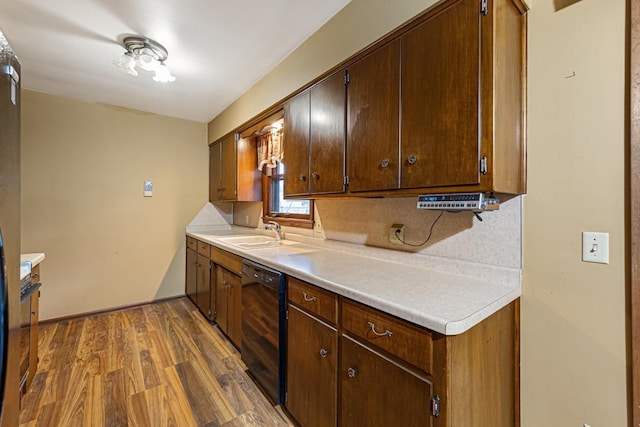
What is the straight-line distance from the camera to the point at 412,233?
1.62 metres

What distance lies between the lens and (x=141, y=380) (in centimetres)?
195

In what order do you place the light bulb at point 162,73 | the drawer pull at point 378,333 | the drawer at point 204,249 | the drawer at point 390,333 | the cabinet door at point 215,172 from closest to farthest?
1. the drawer at point 390,333
2. the drawer pull at point 378,333
3. the light bulb at point 162,73
4. the drawer at point 204,249
5. the cabinet door at point 215,172

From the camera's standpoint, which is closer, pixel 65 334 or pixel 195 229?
pixel 65 334

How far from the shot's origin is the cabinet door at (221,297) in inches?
96.2

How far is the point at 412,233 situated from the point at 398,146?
22.3 inches

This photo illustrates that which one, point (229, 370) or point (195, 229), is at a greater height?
point (195, 229)

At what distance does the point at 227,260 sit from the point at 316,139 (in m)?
1.30

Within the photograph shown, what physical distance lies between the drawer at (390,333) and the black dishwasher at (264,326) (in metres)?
0.55

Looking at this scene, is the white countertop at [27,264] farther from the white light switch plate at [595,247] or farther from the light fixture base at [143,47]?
the white light switch plate at [595,247]

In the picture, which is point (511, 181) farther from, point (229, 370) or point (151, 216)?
point (151, 216)

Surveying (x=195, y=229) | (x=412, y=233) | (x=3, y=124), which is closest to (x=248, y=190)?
(x=195, y=229)

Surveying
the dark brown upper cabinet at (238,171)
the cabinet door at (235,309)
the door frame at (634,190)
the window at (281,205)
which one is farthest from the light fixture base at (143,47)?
the door frame at (634,190)

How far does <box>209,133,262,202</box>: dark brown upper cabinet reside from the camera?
311cm

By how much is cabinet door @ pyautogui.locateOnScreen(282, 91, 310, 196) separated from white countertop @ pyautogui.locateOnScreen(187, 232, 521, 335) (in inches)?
20.9
